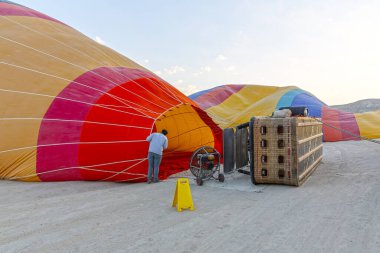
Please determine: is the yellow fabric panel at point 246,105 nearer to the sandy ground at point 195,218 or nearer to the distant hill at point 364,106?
the sandy ground at point 195,218

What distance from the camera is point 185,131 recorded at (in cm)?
1080

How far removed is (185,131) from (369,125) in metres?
10.5

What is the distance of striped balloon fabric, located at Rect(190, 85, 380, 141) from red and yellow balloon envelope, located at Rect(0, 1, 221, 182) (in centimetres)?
875

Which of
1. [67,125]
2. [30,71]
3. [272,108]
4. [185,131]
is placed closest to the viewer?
[67,125]

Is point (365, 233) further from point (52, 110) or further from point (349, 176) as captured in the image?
point (52, 110)

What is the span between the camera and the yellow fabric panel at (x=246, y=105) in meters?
16.7

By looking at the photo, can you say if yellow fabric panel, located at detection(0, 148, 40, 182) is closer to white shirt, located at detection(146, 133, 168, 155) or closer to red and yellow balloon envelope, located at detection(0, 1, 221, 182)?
red and yellow balloon envelope, located at detection(0, 1, 221, 182)

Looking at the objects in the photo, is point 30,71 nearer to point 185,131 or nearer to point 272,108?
point 185,131

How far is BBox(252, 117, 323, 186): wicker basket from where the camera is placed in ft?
19.3

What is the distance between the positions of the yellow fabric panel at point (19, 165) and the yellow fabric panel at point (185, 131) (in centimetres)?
418

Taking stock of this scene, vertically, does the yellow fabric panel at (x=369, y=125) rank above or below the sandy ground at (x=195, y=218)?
above

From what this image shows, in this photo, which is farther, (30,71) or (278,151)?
(30,71)

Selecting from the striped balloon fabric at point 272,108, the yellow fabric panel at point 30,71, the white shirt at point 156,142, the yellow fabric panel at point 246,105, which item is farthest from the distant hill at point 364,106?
the white shirt at point 156,142

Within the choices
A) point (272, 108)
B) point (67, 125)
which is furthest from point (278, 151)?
point (272, 108)
